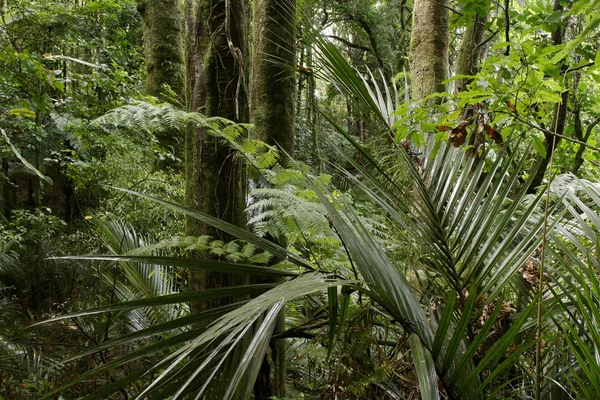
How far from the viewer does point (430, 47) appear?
147 inches

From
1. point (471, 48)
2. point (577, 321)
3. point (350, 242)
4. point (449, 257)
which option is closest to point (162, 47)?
point (471, 48)

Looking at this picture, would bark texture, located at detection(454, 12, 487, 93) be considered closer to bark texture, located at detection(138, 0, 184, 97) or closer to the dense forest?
the dense forest

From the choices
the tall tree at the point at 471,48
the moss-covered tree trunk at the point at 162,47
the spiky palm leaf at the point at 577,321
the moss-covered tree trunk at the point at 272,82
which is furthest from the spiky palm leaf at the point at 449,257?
the moss-covered tree trunk at the point at 162,47

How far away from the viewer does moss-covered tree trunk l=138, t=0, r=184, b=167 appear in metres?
7.01

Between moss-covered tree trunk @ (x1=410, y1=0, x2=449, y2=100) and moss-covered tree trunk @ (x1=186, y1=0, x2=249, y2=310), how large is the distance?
1768 millimetres

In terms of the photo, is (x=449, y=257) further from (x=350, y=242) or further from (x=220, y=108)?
(x=220, y=108)

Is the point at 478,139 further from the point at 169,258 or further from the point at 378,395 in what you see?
the point at 169,258

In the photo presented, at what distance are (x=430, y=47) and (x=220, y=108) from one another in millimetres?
2074

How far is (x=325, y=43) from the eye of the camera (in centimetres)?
152

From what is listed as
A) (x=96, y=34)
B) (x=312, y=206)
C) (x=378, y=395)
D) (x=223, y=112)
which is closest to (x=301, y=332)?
(x=378, y=395)

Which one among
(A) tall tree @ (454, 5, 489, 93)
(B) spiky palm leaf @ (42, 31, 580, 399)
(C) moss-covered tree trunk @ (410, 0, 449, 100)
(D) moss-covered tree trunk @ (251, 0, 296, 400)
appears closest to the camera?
A: (B) spiky palm leaf @ (42, 31, 580, 399)

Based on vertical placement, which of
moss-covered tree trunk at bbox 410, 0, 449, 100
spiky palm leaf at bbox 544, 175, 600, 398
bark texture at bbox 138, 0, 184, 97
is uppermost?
bark texture at bbox 138, 0, 184, 97

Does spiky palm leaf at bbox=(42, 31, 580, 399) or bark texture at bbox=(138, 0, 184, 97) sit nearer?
spiky palm leaf at bbox=(42, 31, 580, 399)

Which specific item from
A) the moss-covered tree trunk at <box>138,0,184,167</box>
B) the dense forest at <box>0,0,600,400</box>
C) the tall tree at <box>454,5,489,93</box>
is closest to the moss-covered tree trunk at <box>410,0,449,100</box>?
the dense forest at <box>0,0,600,400</box>
